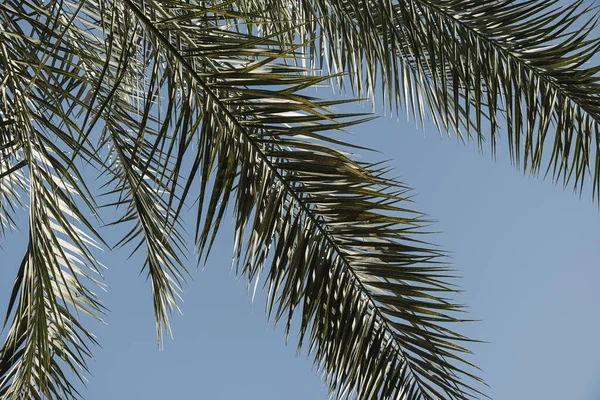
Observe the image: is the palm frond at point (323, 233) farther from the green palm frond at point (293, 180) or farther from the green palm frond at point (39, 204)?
the green palm frond at point (39, 204)

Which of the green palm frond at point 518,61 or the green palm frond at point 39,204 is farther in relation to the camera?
the green palm frond at point 518,61

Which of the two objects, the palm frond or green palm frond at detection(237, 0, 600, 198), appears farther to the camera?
green palm frond at detection(237, 0, 600, 198)

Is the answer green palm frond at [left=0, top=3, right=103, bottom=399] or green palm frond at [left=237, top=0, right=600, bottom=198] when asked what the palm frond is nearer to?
green palm frond at [left=0, top=3, right=103, bottom=399]

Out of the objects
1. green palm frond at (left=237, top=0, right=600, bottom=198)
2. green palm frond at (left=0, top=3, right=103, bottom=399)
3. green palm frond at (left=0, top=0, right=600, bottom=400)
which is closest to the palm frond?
green palm frond at (left=0, top=0, right=600, bottom=400)

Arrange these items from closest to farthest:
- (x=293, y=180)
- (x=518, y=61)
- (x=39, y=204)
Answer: (x=293, y=180) < (x=39, y=204) < (x=518, y=61)

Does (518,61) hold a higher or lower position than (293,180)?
higher

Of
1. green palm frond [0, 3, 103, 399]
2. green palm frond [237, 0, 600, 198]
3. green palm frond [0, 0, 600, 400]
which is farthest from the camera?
green palm frond [237, 0, 600, 198]

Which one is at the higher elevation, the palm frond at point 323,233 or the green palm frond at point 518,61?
the green palm frond at point 518,61

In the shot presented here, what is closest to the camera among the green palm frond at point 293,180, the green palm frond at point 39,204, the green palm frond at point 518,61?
the green palm frond at point 293,180

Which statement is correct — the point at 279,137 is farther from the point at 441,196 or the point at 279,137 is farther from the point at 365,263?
the point at 441,196

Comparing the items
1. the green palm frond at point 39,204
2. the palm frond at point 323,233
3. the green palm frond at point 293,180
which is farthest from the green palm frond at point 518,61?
the green palm frond at point 39,204

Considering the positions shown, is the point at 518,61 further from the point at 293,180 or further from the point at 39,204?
the point at 39,204

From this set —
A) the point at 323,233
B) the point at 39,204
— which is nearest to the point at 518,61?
the point at 323,233

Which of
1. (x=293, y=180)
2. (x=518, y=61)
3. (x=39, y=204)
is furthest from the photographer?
(x=518, y=61)
